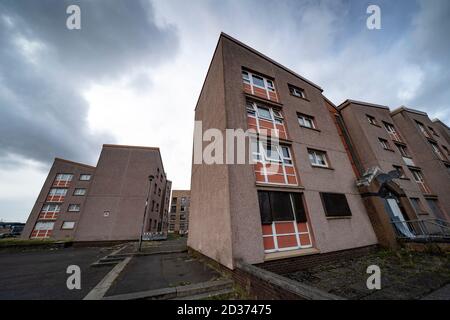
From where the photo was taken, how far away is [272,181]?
7336 mm

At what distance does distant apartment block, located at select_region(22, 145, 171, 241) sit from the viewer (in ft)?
59.1

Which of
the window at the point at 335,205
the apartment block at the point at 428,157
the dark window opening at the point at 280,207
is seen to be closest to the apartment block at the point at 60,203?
the dark window opening at the point at 280,207

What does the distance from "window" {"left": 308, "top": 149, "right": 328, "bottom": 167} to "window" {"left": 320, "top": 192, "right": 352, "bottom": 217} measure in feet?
6.20

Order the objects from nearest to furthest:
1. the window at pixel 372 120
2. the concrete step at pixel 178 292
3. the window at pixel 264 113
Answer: the concrete step at pixel 178 292 < the window at pixel 264 113 < the window at pixel 372 120

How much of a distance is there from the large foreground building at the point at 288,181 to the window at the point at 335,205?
5 centimetres

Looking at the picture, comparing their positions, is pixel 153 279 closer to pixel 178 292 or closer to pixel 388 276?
pixel 178 292

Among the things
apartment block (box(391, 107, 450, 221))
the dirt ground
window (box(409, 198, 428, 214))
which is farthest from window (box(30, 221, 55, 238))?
apartment block (box(391, 107, 450, 221))

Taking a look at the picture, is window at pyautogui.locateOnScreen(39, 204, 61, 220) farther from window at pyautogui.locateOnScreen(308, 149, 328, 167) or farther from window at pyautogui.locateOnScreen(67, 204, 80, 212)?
window at pyautogui.locateOnScreen(308, 149, 328, 167)

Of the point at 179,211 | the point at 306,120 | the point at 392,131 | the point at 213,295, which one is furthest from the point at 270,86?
the point at 179,211

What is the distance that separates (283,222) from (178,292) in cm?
461

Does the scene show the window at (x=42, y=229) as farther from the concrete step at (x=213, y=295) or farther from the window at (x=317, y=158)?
the window at (x=317, y=158)

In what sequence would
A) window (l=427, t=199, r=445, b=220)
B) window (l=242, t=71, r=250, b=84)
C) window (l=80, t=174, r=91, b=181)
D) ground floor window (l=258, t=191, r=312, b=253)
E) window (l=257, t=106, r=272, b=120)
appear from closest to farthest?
ground floor window (l=258, t=191, r=312, b=253)
window (l=257, t=106, r=272, b=120)
window (l=242, t=71, r=250, b=84)
window (l=427, t=199, r=445, b=220)
window (l=80, t=174, r=91, b=181)

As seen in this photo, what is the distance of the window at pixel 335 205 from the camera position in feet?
25.9
